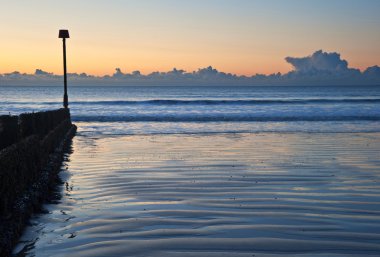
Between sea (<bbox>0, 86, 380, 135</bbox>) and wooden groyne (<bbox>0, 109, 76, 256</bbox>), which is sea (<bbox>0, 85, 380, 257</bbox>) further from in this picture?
sea (<bbox>0, 86, 380, 135</bbox>)

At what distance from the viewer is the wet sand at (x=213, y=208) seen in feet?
18.4

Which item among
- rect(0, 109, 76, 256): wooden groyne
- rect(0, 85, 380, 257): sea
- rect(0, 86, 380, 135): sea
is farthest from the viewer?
rect(0, 86, 380, 135): sea

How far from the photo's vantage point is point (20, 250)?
5523 millimetres

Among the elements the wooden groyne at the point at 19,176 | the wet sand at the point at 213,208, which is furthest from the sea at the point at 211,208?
the wooden groyne at the point at 19,176

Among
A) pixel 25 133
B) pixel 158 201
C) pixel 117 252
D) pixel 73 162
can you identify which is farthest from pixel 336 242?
pixel 73 162

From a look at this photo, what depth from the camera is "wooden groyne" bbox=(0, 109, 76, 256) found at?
5.75 metres

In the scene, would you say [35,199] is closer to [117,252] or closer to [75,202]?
[75,202]

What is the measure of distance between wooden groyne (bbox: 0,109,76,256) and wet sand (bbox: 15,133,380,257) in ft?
0.83

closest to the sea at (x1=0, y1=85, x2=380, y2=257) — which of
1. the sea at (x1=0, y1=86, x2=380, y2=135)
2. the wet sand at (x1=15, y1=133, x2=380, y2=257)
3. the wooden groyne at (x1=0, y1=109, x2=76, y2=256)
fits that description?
the wet sand at (x1=15, y1=133, x2=380, y2=257)

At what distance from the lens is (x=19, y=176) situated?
705cm

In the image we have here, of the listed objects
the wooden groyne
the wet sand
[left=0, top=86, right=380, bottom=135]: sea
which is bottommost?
[left=0, top=86, right=380, bottom=135]: sea

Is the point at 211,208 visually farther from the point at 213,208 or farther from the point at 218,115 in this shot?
the point at 218,115

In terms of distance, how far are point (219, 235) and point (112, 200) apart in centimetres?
268

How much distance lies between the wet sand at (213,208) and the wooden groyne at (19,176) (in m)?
0.25
